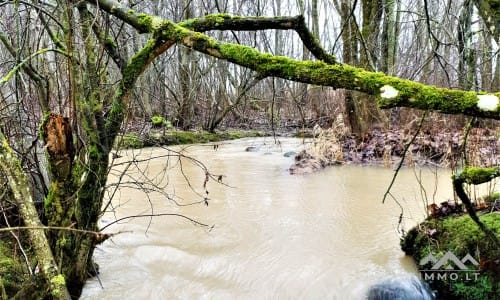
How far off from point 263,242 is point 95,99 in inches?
101

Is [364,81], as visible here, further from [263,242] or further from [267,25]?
[263,242]

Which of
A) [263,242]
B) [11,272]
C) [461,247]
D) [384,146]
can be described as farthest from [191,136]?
[461,247]

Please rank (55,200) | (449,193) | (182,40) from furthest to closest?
(449,193)
(55,200)
(182,40)

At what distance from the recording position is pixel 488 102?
164cm

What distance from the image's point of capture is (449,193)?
6148 mm

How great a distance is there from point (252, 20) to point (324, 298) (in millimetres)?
2466

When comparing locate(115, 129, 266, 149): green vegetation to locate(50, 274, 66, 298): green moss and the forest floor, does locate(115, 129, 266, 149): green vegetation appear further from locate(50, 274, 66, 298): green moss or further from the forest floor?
locate(50, 274, 66, 298): green moss

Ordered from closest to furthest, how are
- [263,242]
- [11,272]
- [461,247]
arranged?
1. [11,272]
2. [461,247]
3. [263,242]

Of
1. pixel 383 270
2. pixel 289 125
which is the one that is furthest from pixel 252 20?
pixel 289 125

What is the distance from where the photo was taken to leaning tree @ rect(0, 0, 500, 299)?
176 centimetres

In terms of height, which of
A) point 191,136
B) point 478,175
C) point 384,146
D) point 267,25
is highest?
point 267,25

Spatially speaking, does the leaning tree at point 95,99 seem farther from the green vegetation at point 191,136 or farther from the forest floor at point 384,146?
the green vegetation at point 191,136

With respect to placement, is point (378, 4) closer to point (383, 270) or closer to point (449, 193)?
point (449, 193)

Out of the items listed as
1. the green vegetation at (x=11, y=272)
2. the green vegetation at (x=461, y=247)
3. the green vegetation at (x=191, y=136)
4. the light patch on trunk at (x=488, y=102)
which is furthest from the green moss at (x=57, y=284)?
the green vegetation at (x=191, y=136)
